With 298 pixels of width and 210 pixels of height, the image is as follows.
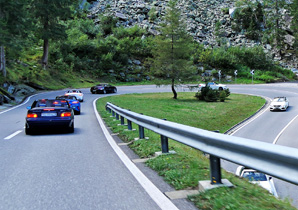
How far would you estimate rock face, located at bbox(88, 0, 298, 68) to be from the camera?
94.8m

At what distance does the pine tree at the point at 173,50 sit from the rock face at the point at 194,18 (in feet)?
151

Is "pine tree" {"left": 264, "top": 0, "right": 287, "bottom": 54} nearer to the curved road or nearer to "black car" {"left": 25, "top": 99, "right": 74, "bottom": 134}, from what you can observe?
"black car" {"left": 25, "top": 99, "right": 74, "bottom": 134}

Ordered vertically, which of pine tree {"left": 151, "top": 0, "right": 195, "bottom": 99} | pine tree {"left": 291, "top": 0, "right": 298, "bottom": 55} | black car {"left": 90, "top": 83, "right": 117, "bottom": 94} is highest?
pine tree {"left": 291, "top": 0, "right": 298, "bottom": 55}

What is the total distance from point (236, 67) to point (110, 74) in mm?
32975

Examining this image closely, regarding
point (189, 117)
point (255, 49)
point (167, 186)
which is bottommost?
point (189, 117)

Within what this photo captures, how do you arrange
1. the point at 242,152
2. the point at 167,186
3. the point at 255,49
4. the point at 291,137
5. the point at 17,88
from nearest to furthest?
1. the point at 242,152
2. the point at 167,186
3. the point at 291,137
4. the point at 17,88
5. the point at 255,49

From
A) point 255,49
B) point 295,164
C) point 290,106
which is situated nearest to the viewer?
point 295,164

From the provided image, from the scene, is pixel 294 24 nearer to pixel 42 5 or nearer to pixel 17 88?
pixel 42 5

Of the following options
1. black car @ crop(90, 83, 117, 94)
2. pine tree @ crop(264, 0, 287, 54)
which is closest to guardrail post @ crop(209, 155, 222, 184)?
black car @ crop(90, 83, 117, 94)

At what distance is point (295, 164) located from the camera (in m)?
2.80

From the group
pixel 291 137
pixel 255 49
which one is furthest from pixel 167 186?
pixel 255 49

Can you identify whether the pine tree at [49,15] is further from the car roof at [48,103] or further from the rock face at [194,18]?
the rock face at [194,18]

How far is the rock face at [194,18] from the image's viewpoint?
311ft

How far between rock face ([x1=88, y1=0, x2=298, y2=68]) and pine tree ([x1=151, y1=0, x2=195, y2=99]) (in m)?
46.1
